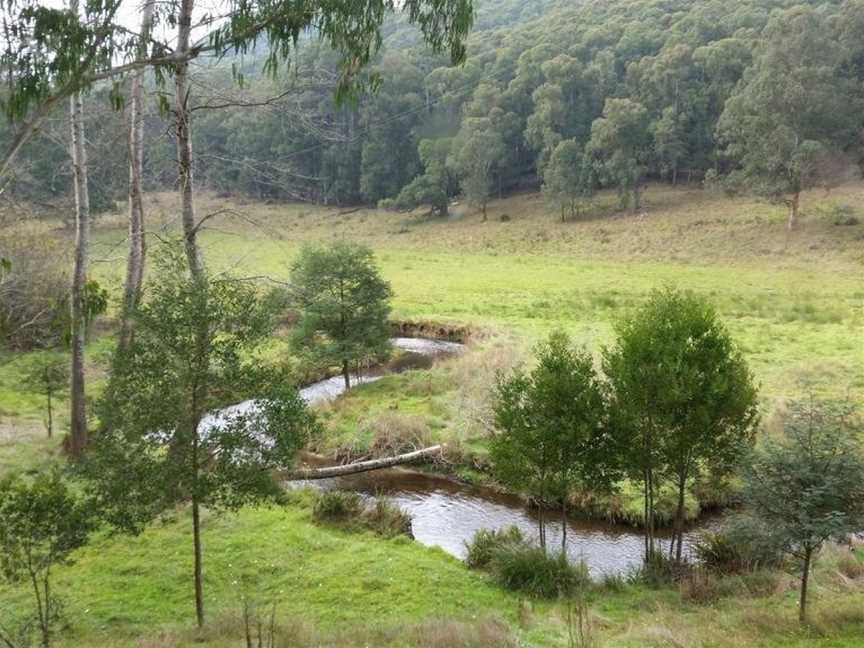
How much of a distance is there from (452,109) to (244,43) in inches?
2953

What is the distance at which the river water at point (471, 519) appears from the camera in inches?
699

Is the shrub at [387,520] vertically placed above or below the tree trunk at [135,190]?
below

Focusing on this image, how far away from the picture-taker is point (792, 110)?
5347cm

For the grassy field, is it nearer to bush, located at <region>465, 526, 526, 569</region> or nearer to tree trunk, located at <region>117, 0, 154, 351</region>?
bush, located at <region>465, 526, 526, 569</region>

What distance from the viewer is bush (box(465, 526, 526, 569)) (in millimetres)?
16250

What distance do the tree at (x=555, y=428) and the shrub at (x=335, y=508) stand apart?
4.30 metres

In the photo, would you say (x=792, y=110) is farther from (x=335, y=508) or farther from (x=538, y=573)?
(x=538, y=573)

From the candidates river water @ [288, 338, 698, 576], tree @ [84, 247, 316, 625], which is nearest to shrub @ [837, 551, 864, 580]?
river water @ [288, 338, 698, 576]

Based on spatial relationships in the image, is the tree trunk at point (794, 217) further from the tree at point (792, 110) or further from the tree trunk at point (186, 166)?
the tree trunk at point (186, 166)

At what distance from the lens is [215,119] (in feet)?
235

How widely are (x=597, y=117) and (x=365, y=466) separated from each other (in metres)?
61.3

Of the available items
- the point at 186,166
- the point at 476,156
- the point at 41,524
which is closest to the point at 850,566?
the point at 41,524

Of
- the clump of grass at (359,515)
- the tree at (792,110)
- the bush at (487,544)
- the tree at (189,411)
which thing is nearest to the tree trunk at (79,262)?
the clump of grass at (359,515)

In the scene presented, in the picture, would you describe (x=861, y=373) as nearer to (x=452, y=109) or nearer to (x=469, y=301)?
(x=469, y=301)
